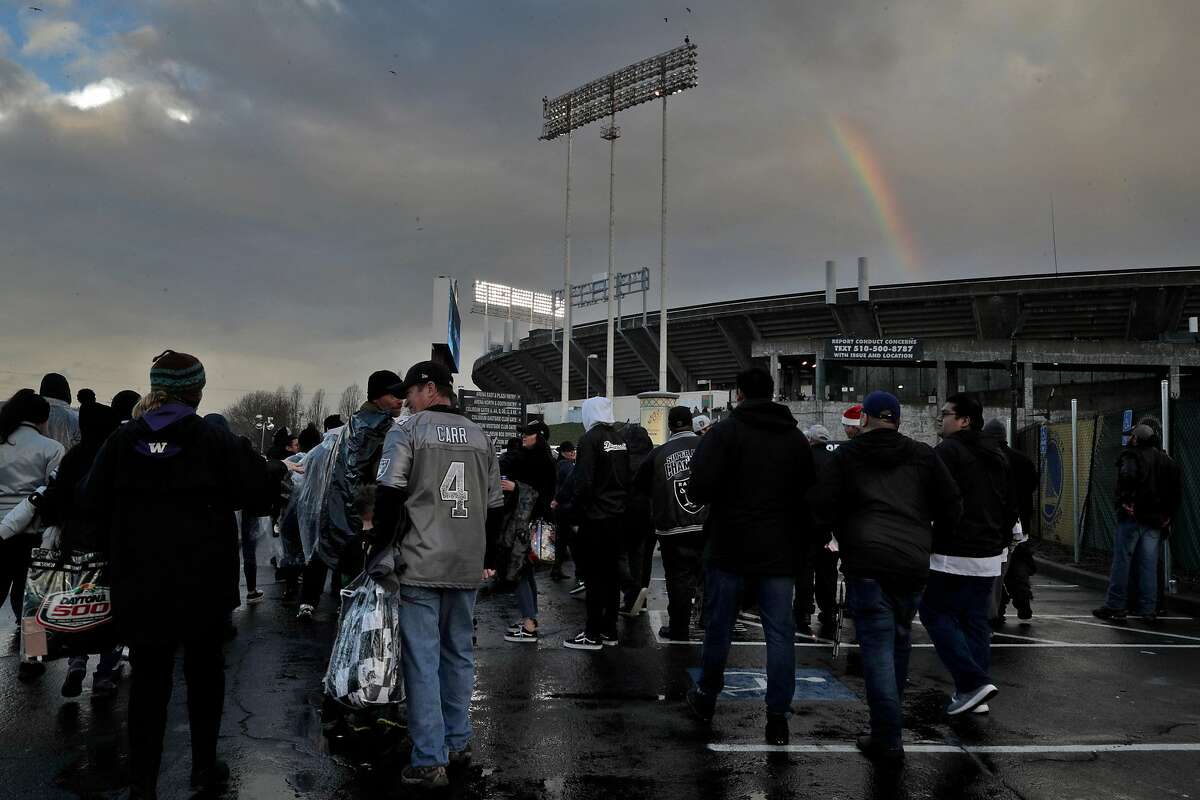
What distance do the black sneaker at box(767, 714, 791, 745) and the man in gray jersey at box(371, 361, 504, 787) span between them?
1.59 metres

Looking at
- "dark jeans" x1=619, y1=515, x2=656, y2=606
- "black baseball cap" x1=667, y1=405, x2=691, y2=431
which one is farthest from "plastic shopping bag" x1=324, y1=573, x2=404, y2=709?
"dark jeans" x1=619, y1=515, x2=656, y2=606

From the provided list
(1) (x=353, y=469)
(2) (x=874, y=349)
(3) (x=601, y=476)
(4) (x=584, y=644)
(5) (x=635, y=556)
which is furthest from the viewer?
(2) (x=874, y=349)

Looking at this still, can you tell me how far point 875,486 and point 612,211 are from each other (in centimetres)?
4467

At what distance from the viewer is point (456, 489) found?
3.98 m

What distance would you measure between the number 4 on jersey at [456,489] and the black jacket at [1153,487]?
7.42 m

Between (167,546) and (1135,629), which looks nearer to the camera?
(167,546)

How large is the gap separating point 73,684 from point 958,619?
5.50 meters

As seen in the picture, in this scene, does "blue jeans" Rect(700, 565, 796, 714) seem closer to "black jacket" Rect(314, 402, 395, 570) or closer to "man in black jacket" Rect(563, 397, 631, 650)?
"man in black jacket" Rect(563, 397, 631, 650)

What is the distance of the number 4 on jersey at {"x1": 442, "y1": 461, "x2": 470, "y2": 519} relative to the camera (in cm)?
396

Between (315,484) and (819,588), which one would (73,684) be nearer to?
(315,484)

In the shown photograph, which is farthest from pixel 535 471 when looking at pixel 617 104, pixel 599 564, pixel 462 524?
pixel 617 104

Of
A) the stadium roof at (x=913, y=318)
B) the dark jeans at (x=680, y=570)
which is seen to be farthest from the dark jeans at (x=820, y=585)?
the stadium roof at (x=913, y=318)

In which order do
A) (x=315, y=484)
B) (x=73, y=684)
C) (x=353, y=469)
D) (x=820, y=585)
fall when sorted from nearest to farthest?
(x=73, y=684) → (x=353, y=469) → (x=315, y=484) → (x=820, y=585)

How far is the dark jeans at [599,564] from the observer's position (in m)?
6.80
